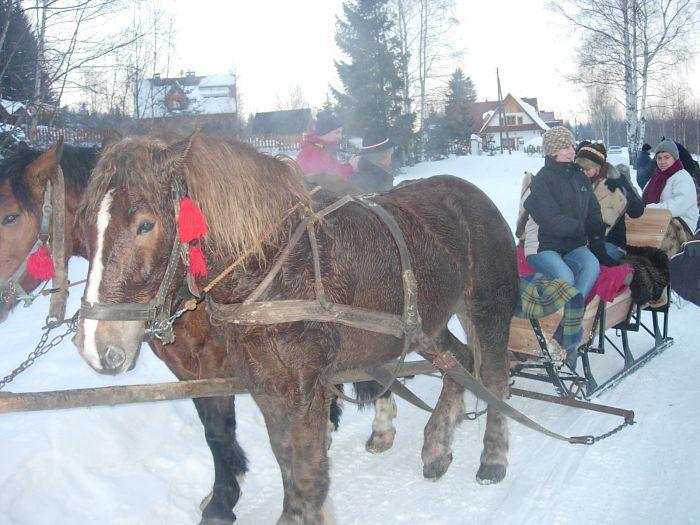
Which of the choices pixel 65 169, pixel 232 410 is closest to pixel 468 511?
pixel 232 410

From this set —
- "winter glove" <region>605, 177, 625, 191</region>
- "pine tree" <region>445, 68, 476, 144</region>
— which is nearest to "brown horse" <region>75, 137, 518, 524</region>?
"winter glove" <region>605, 177, 625, 191</region>

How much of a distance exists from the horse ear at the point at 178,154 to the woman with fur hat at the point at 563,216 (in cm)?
301

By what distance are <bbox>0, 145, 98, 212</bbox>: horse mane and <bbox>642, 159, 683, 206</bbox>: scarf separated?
20.1 feet

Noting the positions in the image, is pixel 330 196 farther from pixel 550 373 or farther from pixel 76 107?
pixel 76 107

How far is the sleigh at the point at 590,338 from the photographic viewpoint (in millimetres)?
4250

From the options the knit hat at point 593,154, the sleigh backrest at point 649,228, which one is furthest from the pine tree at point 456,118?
the sleigh backrest at point 649,228

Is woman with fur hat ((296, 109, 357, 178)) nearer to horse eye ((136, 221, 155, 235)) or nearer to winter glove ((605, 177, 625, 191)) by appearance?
winter glove ((605, 177, 625, 191))

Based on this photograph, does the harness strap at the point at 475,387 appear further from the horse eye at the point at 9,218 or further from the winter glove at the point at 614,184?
the winter glove at the point at 614,184

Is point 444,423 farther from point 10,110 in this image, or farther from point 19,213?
point 10,110

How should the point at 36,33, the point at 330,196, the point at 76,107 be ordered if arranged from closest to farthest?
the point at 330,196 → the point at 36,33 → the point at 76,107

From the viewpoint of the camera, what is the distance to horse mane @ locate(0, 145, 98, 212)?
121 inches

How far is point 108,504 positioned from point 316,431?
60.2 inches

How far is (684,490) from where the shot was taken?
3.25 m

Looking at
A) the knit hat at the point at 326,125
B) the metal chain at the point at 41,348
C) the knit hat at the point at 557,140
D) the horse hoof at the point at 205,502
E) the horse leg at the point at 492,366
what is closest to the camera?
the metal chain at the point at 41,348
